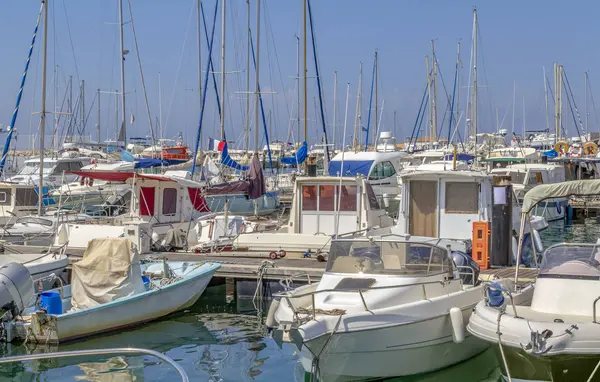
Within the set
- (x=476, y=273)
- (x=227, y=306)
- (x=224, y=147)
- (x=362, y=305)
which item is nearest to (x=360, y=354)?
(x=362, y=305)

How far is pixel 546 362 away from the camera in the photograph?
8922 millimetres

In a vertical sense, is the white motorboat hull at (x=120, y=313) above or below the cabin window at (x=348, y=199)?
below

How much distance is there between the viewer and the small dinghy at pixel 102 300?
1326 cm

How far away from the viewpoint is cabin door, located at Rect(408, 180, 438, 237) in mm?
18078

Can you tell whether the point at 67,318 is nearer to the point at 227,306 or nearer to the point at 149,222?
the point at 227,306

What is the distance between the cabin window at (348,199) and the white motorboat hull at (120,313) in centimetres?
431

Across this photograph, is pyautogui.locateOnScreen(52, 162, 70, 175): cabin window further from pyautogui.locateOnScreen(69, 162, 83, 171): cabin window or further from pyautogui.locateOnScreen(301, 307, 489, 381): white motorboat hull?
Result: pyautogui.locateOnScreen(301, 307, 489, 381): white motorboat hull

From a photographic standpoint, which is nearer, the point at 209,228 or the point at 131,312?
the point at 131,312

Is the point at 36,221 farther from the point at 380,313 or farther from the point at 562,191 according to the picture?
the point at 562,191

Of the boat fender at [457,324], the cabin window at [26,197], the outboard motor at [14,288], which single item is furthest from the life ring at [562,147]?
the outboard motor at [14,288]

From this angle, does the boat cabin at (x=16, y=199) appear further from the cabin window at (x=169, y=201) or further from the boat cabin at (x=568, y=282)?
the boat cabin at (x=568, y=282)

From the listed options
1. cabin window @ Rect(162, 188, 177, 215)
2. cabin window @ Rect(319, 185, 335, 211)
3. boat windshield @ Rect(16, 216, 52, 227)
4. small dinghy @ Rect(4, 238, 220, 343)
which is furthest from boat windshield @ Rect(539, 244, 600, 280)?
boat windshield @ Rect(16, 216, 52, 227)

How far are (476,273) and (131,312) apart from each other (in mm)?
6353

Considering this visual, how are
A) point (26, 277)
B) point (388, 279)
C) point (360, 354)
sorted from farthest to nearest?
point (26, 277) → point (388, 279) → point (360, 354)
